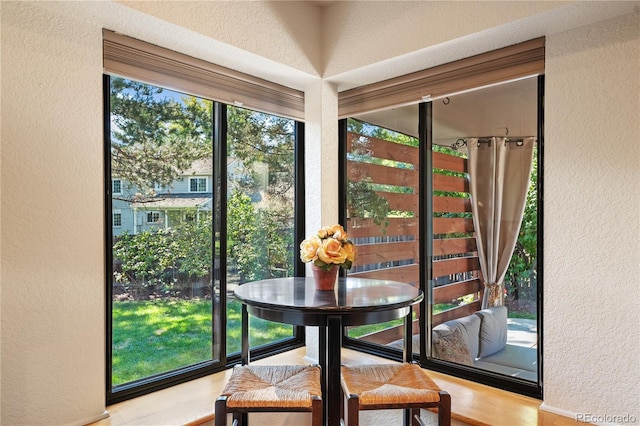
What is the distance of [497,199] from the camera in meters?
2.38

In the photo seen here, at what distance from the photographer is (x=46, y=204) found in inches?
71.4

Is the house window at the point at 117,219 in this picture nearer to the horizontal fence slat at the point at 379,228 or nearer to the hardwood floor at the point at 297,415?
the hardwood floor at the point at 297,415

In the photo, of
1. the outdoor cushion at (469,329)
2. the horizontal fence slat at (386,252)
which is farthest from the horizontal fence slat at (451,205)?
the outdoor cushion at (469,329)

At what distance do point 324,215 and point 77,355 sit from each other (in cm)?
162

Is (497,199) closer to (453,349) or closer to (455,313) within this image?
(455,313)

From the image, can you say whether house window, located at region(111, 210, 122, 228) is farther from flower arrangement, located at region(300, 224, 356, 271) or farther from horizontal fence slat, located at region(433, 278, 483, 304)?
horizontal fence slat, located at region(433, 278, 483, 304)

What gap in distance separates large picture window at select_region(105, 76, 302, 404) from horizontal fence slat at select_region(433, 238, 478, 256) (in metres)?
1.07

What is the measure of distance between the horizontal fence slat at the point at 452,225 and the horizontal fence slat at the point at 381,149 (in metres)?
0.43

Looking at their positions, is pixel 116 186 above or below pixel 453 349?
above

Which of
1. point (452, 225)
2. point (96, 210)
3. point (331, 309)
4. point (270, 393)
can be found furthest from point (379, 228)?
point (96, 210)

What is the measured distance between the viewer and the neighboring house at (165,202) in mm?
2197

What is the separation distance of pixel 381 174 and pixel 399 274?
0.71 m

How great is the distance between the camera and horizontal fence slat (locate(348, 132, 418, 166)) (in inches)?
110

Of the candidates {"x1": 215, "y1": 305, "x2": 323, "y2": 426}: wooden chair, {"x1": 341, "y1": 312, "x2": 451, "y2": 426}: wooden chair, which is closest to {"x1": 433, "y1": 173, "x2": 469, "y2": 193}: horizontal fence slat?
{"x1": 341, "y1": 312, "x2": 451, "y2": 426}: wooden chair
